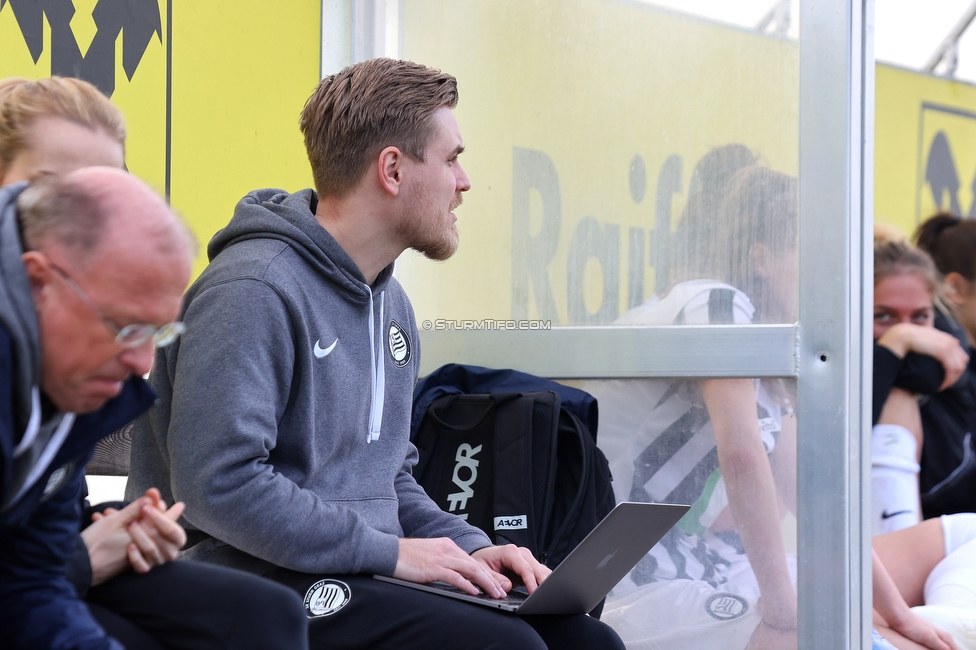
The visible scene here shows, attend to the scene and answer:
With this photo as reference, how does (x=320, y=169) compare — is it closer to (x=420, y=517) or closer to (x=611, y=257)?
(x=420, y=517)

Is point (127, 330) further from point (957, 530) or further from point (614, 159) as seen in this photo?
point (957, 530)

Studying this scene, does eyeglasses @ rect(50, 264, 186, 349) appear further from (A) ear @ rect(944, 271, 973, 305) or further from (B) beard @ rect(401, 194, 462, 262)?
(A) ear @ rect(944, 271, 973, 305)

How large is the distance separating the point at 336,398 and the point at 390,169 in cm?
46

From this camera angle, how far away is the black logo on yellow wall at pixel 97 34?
2.00 m

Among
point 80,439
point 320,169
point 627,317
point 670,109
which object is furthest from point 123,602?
point 670,109

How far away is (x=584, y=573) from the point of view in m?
1.56

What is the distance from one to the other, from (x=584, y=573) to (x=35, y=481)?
86 centimetres

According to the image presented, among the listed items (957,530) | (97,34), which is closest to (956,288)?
(957,530)

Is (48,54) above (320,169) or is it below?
above

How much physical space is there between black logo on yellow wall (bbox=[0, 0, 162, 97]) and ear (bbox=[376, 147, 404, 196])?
721mm

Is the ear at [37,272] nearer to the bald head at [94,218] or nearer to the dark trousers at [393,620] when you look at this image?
the bald head at [94,218]

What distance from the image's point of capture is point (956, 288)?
321cm

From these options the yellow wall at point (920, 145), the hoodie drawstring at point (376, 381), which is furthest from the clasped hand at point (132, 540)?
the yellow wall at point (920, 145)

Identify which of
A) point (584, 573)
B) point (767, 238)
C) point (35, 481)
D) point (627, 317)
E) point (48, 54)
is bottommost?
point (584, 573)
